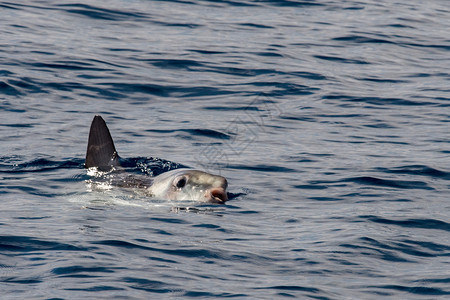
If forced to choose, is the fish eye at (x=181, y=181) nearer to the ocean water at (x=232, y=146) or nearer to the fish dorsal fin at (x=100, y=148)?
the ocean water at (x=232, y=146)

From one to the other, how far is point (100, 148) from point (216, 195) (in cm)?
210

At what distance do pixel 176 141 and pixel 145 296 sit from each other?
7.81 metres

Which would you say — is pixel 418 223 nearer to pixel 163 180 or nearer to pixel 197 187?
pixel 197 187

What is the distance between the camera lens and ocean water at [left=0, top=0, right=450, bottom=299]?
9.42 metres

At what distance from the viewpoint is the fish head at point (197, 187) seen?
12.1 m

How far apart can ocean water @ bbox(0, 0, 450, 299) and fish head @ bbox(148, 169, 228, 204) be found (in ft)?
0.52

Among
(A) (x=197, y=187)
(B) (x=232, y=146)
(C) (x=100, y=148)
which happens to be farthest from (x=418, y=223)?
(B) (x=232, y=146)

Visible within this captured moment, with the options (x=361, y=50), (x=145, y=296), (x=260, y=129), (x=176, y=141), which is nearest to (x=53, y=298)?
(x=145, y=296)

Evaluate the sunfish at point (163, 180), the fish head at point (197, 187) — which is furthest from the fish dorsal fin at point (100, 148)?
the fish head at point (197, 187)

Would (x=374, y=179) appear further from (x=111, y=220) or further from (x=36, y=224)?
(x=36, y=224)

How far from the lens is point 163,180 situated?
1263 cm

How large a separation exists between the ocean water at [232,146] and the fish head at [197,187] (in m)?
0.16

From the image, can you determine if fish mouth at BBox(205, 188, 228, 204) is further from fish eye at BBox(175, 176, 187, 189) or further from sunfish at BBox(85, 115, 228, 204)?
fish eye at BBox(175, 176, 187, 189)

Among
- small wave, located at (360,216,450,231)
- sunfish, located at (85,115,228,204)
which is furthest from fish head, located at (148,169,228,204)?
small wave, located at (360,216,450,231)
